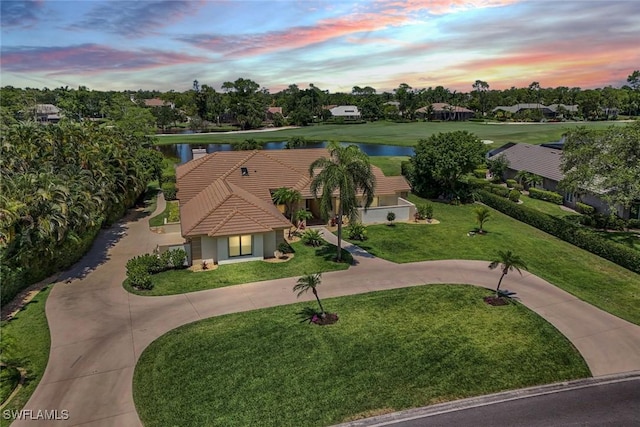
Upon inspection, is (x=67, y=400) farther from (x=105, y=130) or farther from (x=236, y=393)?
(x=105, y=130)

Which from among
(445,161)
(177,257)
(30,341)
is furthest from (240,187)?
(445,161)

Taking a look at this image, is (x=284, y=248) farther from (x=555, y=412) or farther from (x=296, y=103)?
(x=296, y=103)

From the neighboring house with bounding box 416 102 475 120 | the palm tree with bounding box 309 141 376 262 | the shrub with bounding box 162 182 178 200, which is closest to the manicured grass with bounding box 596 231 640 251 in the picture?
the palm tree with bounding box 309 141 376 262

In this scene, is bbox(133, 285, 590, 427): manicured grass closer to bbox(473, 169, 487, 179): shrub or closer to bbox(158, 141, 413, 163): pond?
bbox(473, 169, 487, 179): shrub

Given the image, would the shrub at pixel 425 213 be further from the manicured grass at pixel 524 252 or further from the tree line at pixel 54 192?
the tree line at pixel 54 192

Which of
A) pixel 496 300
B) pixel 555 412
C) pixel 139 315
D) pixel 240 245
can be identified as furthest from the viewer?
pixel 240 245

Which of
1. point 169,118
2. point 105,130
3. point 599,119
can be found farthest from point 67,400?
point 599,119
